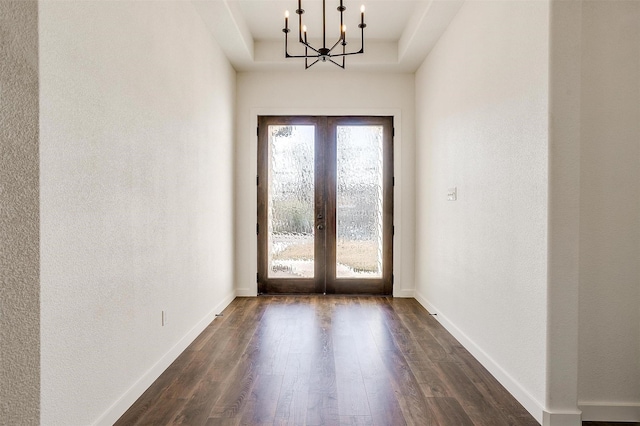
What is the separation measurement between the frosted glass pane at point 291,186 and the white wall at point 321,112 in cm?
23

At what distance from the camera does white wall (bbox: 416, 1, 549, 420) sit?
88.4 inches

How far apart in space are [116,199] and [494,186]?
2.39 m

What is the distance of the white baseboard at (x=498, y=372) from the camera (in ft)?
7.30

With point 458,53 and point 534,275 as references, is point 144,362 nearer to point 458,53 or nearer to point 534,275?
point 534,275

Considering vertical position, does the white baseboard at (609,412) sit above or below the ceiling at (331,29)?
below

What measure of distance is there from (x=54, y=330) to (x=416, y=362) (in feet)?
7.56

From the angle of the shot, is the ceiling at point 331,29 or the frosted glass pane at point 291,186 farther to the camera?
the frosted glass pane at point 291,186

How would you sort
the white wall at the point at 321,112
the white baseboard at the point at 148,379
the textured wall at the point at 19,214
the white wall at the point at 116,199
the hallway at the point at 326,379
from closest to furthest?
the textured wall at the point at 19,214 < the white wall at the point at 116,199 < the white baseboard at the point at 148,379 < the hallway at the point at 326,379 < the white wall at the point at 321,112

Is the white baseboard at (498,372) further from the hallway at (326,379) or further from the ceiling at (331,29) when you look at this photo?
the ceiling at (331,29)

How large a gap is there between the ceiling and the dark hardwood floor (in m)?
2.88

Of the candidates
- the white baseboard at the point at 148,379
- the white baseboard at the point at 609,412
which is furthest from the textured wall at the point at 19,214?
the white baseboard at the point at 609,412

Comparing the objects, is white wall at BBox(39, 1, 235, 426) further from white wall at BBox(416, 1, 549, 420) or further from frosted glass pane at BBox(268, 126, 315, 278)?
white wall at BBox(416, 1, 549, 420)

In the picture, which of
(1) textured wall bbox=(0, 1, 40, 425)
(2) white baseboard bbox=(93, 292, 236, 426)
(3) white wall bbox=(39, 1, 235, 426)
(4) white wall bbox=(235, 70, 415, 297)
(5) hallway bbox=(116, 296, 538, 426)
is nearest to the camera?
(1) textured wall bbox=(0, 1, 40, 425)

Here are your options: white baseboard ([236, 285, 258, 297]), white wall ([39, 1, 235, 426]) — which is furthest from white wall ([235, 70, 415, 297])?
white wall ([39, 1, 235, 426])
